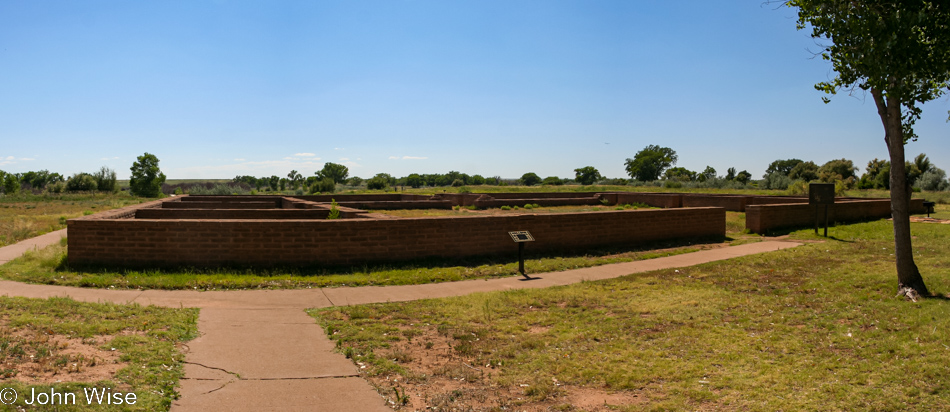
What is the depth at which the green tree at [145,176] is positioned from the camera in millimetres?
72938

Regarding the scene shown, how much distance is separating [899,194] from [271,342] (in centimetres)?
800

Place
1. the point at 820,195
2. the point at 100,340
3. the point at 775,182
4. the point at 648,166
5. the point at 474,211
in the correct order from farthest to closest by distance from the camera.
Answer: the point at 648,166 → the point at 775,182 → the point at 474,211 → the point at 820,195 → the point at 100,340

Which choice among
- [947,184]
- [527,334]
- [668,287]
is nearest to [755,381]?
[527,334]

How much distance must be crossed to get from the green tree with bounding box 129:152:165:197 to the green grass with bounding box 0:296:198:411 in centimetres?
7536

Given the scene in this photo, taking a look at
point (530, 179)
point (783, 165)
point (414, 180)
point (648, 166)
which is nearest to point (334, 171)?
point (414, 180)

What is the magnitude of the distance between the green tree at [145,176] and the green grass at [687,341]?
77173 millimetres

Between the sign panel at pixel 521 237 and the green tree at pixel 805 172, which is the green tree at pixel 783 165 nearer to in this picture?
the green tree at pixel 805 172

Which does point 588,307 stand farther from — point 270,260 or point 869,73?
point 270,260

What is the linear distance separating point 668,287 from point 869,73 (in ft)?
13.1

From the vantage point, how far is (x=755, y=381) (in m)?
4.65

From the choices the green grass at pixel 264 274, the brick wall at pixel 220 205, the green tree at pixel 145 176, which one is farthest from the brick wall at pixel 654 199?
the green tree at pixel 145 176

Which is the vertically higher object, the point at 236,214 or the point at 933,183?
the point at 933,183

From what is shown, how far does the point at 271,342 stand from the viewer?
580 cm

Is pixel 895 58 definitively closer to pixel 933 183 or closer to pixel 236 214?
pixel 236 214
